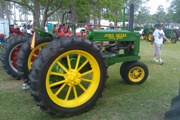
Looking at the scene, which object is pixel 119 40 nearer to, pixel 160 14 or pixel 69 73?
pixel 69 73

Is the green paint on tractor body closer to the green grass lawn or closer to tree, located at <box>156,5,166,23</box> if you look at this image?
the green grass lawn

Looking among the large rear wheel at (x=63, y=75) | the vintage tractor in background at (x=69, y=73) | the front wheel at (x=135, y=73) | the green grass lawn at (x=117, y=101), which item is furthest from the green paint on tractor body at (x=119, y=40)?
the large rear wheel at (x=63, y=75)

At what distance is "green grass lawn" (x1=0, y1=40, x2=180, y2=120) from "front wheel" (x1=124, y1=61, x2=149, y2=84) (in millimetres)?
143

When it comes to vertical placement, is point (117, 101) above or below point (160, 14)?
below

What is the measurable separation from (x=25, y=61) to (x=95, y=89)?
Result: 1806 mm

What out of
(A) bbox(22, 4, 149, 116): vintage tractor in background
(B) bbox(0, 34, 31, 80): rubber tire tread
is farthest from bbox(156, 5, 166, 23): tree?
(A) bbox(22, 4, 149, 116): vintage tractor in background

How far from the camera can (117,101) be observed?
407 cm

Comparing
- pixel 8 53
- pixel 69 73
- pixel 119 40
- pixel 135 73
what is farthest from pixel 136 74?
pixel 8 53

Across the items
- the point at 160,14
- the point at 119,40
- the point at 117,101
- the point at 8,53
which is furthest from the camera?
the point at 160,14

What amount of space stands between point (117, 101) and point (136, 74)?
1306mm

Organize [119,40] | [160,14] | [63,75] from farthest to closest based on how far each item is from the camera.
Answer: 1. [160,14]
2. [119,40]
3. [63,75]

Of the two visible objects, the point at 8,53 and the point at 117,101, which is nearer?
the point at 117,101

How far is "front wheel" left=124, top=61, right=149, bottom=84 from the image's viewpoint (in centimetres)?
512

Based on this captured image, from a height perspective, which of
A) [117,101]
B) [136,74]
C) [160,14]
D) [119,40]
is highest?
[160,14]
